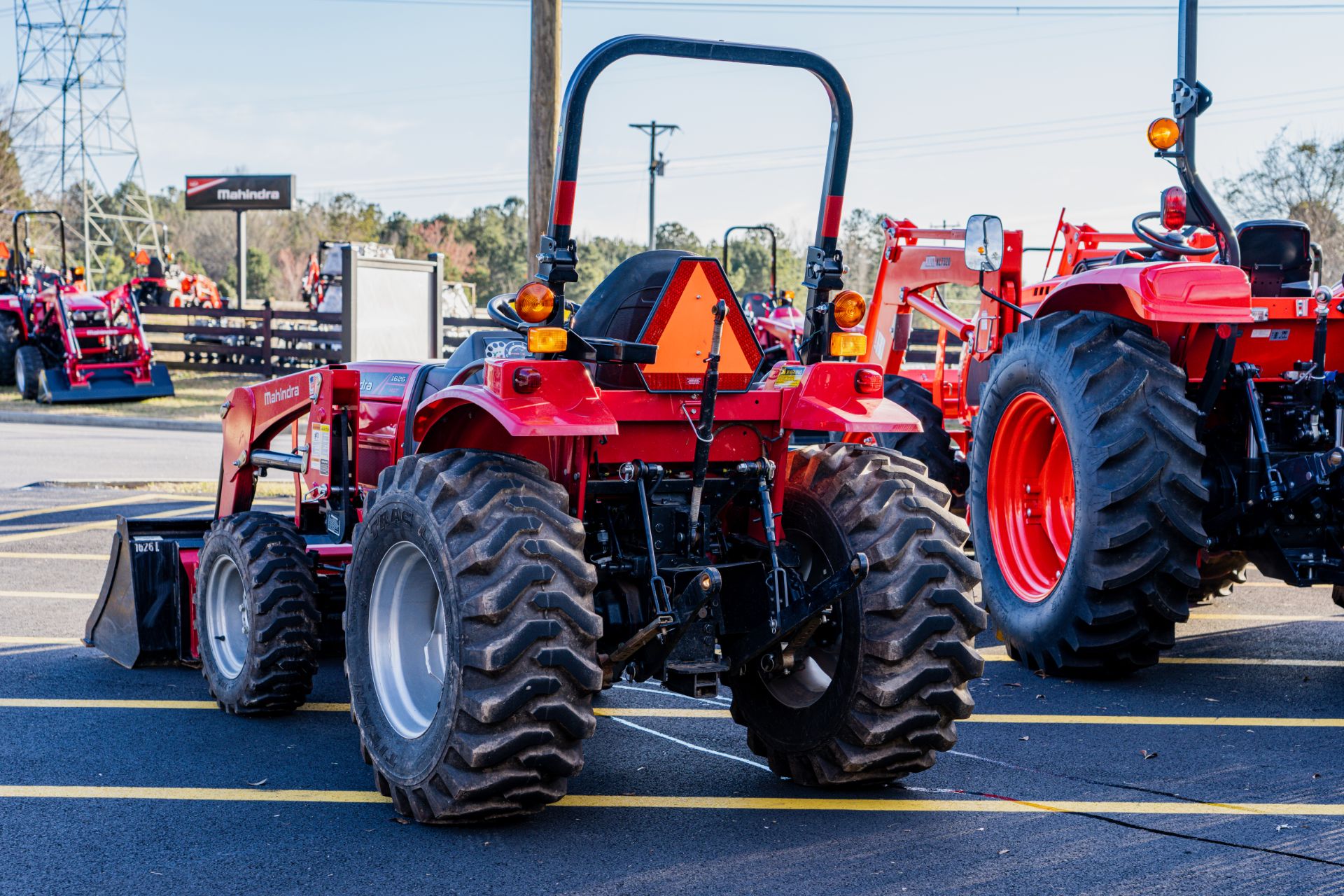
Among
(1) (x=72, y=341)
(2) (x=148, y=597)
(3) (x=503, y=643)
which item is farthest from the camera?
(1) (x=72, y=341)

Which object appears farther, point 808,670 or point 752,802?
point 808,670

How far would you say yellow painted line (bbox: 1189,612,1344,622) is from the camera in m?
7.97

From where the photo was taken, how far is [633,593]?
4.66 meters

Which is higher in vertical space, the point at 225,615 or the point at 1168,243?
the point at 1168,243

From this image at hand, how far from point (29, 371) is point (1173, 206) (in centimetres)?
1926

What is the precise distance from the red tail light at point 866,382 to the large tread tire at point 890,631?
24 centimetres

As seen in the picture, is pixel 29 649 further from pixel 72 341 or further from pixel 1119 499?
pixel 72 341

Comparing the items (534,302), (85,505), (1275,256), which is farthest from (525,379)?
(85,505)

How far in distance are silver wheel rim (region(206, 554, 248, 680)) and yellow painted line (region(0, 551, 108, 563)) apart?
3.53 metres

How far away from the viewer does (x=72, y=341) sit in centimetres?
2072

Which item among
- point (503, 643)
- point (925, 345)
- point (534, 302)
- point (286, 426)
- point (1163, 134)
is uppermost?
point (1163, 134)

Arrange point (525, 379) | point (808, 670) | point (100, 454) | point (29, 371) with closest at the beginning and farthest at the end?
point (525, 379)
point (808, 670)
point (100, 454)
point (29, 371)

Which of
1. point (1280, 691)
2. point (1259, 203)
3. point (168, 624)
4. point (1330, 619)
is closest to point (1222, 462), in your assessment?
point (1280, 691)

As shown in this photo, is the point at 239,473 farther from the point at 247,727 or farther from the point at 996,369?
the point at 996,369
